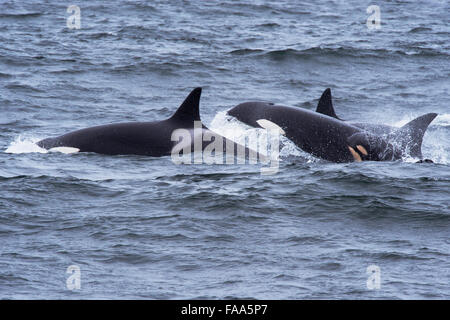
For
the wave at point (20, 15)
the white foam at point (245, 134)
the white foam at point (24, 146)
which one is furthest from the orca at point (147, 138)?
the wave at point (20, 15)

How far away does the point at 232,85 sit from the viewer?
23828 mm

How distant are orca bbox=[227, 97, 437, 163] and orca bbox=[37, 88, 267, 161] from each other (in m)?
0.89

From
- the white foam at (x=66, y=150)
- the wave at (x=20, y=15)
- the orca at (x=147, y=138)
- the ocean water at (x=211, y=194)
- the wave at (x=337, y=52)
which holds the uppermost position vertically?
the wave at (x=20, y=15)

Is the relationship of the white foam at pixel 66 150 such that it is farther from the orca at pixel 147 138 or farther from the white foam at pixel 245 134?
the white foam at pixel 245 134

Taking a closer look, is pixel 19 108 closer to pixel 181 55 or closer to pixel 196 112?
pixel 196 112

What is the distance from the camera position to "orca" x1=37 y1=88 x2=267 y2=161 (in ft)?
48.7

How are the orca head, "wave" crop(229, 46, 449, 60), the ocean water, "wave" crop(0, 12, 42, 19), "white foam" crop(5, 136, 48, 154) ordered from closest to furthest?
the ocean water → the orca head → "white foam" crop(5, 136, 48, 154) → "wave" crop(229, 46, 449, 60) → "wave" crop(0, 12, 42, 19)

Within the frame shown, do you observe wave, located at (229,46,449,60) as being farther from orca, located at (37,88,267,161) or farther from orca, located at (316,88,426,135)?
orca, located at (37,88,267,161)

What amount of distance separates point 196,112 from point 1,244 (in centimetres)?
578

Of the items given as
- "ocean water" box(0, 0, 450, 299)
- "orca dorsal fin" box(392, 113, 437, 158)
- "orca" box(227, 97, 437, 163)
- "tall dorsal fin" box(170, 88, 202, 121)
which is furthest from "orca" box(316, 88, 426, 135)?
"tall dorsal fin" box(170, 88, 202, 121)

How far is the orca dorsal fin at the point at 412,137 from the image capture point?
1506 centimetres

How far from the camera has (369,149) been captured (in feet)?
48.0

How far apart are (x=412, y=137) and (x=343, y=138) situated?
4.67 feet

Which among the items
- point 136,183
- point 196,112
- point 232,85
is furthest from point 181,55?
point 136,183
